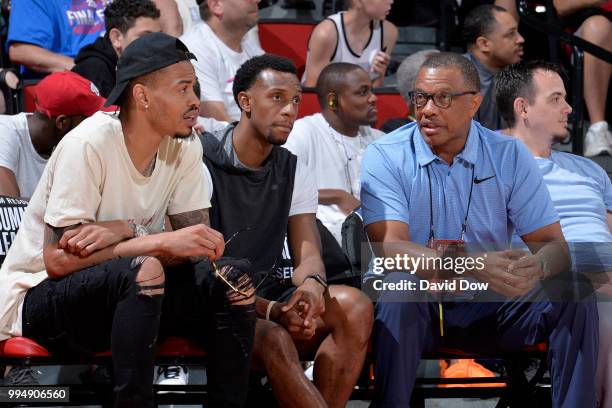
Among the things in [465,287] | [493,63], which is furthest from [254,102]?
[493,63]

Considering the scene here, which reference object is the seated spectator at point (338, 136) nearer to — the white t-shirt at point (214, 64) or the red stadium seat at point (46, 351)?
the white t-shirt at point (214, 64)

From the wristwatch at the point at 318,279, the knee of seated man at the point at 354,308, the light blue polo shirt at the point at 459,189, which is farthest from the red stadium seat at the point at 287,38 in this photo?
the knee of seated man at the point at 354,308

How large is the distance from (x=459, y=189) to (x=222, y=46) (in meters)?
2.22

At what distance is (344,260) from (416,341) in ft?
2.42

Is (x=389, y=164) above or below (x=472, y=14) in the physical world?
below

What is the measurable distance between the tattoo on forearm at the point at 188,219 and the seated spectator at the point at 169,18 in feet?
8.29

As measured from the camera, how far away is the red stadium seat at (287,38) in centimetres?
628

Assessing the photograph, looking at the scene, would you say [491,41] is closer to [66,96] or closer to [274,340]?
[66,96]

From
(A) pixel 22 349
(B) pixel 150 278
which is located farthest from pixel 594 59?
(A) pixel 22 349

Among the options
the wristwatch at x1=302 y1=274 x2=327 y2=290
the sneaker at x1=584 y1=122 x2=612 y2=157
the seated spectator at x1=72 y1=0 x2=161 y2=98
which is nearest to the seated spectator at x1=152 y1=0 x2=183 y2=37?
the seated spectator at x1=72 y1=0 x2=161 y2=98

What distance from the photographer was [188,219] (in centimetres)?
350

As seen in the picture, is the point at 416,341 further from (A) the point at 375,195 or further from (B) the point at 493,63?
(B) the point at 493,63

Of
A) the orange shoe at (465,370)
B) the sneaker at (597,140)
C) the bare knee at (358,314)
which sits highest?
the sneaker at (597,140)

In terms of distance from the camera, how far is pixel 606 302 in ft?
12.4
